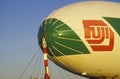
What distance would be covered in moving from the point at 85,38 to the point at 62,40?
1.51m

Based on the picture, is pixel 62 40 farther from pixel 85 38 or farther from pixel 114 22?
pixel 114 22

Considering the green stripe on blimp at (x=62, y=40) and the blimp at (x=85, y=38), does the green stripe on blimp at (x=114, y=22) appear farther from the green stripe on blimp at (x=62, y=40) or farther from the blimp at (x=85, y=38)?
the green stripe on blimp at (x=62, y=40)

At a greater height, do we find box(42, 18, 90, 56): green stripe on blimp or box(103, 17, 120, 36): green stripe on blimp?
box(103, 17, 120, 36): green stripe on blimp

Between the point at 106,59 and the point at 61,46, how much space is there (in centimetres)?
312

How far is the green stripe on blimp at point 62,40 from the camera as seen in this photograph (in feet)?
66.2

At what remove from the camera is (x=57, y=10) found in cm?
2188

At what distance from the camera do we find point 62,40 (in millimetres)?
20312

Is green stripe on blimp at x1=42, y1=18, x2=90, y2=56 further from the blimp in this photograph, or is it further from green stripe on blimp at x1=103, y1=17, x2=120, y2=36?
green stripe on blimp at x1=103, y1=17, x2=120, y2=36

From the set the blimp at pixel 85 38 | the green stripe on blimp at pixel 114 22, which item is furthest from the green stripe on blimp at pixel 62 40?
the green stripe on blimp at pixel 114 22

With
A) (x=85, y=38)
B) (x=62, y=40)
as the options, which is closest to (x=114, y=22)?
(x=85, y=38)

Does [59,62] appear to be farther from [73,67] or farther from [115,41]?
[115,41]

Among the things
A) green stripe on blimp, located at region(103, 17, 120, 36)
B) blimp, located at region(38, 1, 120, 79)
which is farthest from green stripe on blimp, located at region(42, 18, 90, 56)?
green stripe on blimp, located at region(103, 17, 120, 36)

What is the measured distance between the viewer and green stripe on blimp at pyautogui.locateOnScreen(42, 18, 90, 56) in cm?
2019

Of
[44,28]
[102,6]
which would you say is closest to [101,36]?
[102,6]
